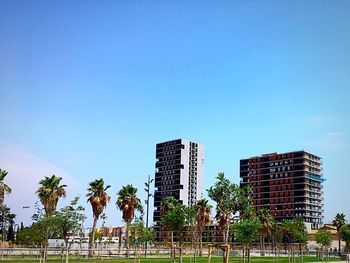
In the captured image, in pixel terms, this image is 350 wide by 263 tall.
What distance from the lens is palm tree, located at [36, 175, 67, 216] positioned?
66688mm

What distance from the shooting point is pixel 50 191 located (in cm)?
6700

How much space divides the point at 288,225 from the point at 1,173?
94599 mm

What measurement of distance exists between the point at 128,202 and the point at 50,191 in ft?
57.9

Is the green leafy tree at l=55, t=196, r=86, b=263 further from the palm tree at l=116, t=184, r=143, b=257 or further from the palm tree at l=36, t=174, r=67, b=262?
the palm tree at l=116, t=184, r=143, b=257

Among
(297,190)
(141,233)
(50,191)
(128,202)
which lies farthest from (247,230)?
(297,190)

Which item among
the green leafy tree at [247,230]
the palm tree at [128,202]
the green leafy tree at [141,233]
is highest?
the palm tree at [128,202]

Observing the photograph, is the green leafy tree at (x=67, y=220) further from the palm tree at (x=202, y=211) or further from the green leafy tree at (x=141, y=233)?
the palm tree at (x=202, y=211)

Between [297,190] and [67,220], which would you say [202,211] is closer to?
[67,220]

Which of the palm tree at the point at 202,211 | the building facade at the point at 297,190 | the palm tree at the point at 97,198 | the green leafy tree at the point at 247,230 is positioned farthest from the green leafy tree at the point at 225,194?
the building facade at the point at 297,190

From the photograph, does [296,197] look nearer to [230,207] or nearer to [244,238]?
[230,207]

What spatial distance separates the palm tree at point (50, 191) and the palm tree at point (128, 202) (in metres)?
14.8

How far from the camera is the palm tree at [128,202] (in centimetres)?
8056

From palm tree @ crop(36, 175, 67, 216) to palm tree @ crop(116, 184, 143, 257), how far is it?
1475 centimetres

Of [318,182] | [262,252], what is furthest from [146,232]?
[318,182]
